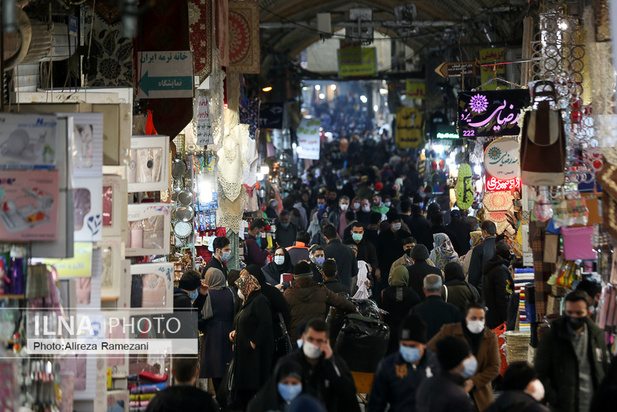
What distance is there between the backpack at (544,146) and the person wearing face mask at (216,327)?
9.61 feet

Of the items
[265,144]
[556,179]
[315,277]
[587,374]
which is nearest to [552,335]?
[587,374]

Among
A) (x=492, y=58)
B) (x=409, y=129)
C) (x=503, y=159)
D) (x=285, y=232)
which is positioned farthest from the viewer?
(x=409, y=129)

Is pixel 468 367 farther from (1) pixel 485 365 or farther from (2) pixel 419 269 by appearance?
(2) pixel 419 269

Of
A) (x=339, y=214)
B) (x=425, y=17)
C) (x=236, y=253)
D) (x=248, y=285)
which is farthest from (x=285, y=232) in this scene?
(x=425, y=17)

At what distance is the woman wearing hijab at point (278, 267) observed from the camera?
10.4m

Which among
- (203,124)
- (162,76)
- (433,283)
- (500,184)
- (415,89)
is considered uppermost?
(415,89)

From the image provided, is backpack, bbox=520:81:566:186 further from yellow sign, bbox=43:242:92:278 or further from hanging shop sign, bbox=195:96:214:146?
hanging shop sign, bbox=195:96:214:146

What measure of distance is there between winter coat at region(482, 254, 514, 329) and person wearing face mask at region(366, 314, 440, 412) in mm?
4122

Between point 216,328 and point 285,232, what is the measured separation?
19.0 ft

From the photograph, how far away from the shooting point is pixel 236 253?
1229 cm

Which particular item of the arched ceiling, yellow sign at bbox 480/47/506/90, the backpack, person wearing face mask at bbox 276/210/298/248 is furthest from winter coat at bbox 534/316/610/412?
yellow sign at bbox 480/47/506/90

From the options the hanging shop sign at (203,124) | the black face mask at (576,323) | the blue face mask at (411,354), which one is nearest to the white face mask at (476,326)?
the black face mask at (576,323)

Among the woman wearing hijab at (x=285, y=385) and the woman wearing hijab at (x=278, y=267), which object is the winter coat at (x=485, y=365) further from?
the woman wearing hijab at (x=278, y=267)

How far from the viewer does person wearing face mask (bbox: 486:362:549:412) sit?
448 centimetres
